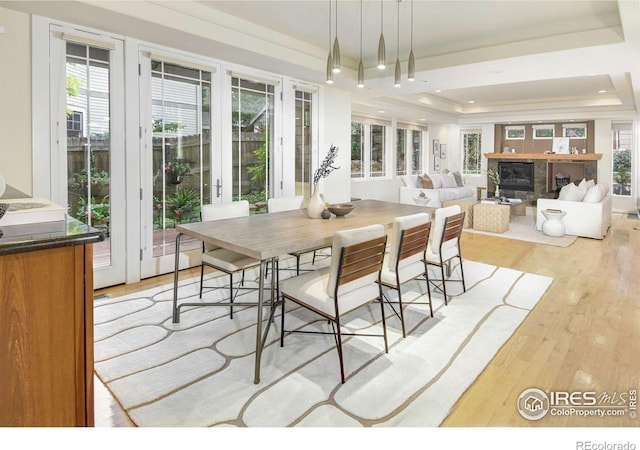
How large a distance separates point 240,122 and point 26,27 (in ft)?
7.35

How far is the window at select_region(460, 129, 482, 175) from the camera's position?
12266 mm

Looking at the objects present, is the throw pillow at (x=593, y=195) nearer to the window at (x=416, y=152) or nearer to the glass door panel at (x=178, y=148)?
the window at (x=416, y=152)

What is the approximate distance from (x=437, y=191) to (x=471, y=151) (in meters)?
4.91

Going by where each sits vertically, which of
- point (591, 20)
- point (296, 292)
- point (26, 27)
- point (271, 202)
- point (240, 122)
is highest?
point (591, 20)

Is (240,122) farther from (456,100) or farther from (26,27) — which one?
(456,100)

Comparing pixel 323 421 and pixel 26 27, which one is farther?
pixel 26 27

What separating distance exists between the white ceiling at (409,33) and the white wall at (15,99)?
0.18m

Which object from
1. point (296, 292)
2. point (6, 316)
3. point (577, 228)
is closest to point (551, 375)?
point (296, 292)

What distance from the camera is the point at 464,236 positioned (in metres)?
6.55

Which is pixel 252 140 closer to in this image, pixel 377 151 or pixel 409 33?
pixel 409 33

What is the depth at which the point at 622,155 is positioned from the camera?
388 inches

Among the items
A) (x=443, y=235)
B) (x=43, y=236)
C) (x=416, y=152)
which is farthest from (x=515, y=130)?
(x=43, y=236)

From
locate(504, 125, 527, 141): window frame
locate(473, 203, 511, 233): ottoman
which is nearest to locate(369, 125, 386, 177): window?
locate(473, 203, 511, 233): ottoman

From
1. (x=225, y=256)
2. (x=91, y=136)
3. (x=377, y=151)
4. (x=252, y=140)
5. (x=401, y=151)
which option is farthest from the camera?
(x=401, y=151)
